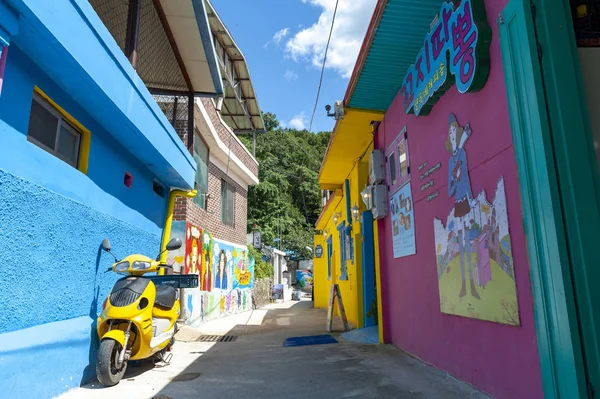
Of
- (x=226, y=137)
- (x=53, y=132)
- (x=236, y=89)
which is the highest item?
(x=236, y=89)

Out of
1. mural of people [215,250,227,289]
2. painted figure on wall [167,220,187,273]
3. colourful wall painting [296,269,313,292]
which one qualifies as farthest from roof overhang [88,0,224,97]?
colourful wall painting [296,269,313,292]

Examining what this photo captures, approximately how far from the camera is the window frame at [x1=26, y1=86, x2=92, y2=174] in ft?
11.7

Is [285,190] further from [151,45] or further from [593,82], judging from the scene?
[593,82]

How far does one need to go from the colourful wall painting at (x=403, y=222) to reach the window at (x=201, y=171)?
18.5 ft

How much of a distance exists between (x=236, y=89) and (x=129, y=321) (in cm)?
1157

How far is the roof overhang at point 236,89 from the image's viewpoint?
496 inches

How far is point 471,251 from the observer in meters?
3.66

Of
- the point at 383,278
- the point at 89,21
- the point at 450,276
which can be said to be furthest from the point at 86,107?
the point at 383,278

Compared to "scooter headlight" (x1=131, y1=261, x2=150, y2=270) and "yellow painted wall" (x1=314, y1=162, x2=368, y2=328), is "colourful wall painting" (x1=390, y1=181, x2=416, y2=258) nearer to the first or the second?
"yellow painted wall" (x1=314, y1=162, x2=368, y2=328)

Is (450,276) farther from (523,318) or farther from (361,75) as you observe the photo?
(361,75)

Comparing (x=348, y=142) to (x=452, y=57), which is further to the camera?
(x=348, y=142)

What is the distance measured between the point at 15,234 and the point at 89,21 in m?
2.07

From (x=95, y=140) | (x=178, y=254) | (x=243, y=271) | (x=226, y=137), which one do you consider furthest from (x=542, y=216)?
(x=243, y=271)

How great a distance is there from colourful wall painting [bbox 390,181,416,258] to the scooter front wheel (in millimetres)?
3781
